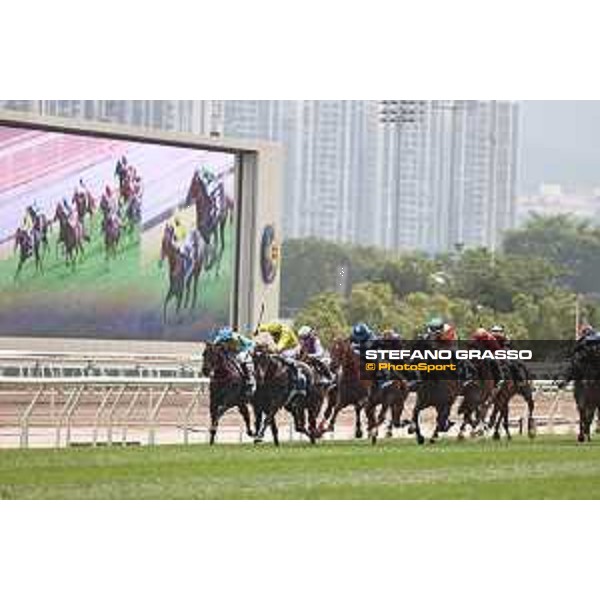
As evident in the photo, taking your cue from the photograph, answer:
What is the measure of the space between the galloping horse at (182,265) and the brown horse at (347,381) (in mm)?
3757

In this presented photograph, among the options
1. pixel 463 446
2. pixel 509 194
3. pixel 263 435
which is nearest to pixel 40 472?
pixel 263 435

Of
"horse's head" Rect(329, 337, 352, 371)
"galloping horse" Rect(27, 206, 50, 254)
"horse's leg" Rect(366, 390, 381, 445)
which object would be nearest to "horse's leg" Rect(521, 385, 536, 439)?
"horse's leg" Rect(366, 390, 381, 445)

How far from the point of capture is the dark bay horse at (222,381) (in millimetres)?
18281

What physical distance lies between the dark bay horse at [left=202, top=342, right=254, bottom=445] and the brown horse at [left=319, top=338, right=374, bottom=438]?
78 cm

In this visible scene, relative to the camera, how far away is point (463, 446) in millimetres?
19328

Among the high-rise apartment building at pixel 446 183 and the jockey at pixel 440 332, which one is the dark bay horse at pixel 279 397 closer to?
the jockey at pixel 440 332

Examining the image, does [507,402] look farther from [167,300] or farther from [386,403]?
[167,300]

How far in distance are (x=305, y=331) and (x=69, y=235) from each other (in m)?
4.01

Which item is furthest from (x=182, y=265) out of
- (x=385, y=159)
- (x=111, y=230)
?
(x=385, y=159)

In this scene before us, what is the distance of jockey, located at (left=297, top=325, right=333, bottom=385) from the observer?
1891 cm

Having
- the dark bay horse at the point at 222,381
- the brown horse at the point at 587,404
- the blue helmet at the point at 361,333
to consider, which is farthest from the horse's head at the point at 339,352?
the brown horse at the point at 587,404

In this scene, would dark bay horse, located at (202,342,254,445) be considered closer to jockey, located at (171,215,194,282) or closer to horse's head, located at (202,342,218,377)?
horse's head, located at (202,342,218,377)

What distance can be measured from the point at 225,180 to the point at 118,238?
4.41 ft
